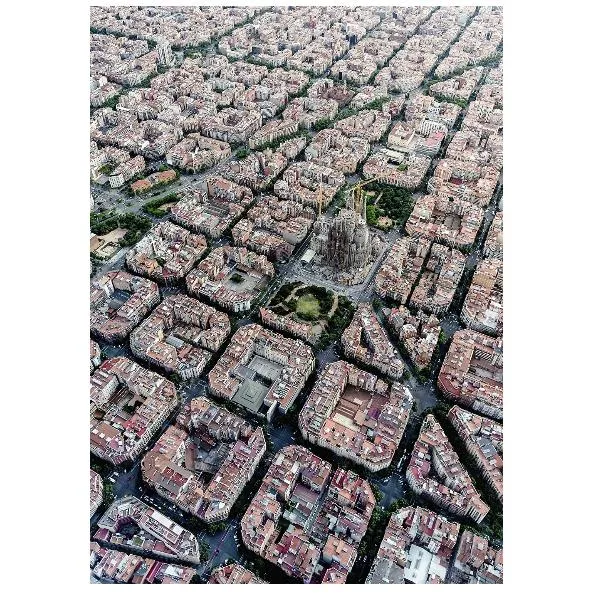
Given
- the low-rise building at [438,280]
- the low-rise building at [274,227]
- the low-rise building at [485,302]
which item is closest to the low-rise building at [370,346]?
the low-rise building at [438,280]

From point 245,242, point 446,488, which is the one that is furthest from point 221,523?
point 245,242

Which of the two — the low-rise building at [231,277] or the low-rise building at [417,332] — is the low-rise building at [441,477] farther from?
the low-rise building at [231,277]

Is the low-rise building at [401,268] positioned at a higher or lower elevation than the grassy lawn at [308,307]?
higher

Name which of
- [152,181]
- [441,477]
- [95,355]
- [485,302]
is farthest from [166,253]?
[441,477]

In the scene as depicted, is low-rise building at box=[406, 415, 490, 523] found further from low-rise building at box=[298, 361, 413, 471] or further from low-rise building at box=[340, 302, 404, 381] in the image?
low-rise building at box=[340, 302, 404, 381]

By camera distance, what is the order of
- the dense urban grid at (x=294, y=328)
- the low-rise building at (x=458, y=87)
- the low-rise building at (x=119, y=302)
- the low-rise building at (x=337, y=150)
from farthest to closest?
the low-rise building at (x=458, y=87) → the low-rise building at (x=337, y=150) → the low-rise building at (x=119, y=302) → the dense urban grid at (x=294, y=328)

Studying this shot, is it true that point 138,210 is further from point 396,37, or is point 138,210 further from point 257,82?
point 396,37

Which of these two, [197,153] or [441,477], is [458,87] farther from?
[441,477]

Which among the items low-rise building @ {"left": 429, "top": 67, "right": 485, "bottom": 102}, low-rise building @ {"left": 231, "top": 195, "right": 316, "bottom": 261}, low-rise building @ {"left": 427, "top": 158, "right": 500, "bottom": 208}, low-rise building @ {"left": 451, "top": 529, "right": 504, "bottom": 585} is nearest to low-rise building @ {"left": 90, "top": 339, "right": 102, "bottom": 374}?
low-rise building @ {"left": 231, "top": 195, "right": 316, "bottom": 261}
